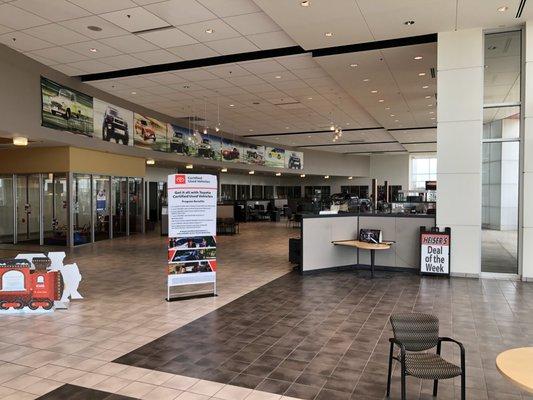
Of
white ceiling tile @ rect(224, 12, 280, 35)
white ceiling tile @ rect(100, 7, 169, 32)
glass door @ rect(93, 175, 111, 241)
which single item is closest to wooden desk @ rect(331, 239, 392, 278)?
white ceiling tile @ rect(224, 12, 280, 35)

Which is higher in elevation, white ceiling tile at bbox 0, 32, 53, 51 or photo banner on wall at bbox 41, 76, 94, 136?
white ceiling tile at bbox 0, 32, 53, 51

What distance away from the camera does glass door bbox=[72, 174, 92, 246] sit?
43.0ft

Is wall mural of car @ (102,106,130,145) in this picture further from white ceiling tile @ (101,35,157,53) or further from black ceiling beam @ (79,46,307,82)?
white ceiling tile @ (101,35,157,53)

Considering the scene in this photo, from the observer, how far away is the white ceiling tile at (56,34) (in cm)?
790

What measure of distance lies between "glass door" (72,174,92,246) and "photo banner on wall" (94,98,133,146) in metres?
1.54

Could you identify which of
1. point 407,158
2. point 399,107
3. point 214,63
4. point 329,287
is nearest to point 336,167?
point 407,158

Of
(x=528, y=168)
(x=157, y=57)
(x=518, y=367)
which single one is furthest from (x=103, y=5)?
(x=528, y=168)

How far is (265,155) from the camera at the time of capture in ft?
78.3

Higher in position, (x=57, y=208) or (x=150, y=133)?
(x=150, y=133)

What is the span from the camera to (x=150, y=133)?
15352mm

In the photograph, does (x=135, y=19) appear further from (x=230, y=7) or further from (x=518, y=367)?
(x=518, y=367)

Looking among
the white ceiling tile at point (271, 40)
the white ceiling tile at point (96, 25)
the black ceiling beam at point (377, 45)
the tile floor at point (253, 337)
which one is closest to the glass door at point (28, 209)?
the tile floor at point (253, 337)

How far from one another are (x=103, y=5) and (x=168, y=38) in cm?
169

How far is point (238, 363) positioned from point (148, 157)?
12.6 m
